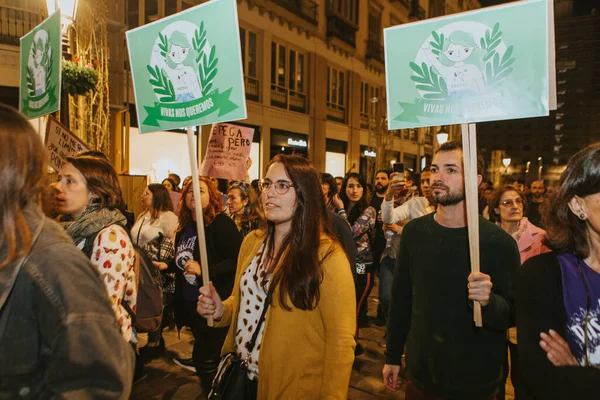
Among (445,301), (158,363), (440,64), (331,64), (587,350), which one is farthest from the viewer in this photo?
(331,64)

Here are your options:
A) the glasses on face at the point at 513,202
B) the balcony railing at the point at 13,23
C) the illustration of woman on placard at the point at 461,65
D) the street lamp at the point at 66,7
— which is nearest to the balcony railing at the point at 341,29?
the balcony railing at the point at 13,23

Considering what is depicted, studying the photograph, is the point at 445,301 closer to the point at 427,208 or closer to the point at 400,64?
the point at 400,64

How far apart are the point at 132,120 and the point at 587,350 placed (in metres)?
13.1

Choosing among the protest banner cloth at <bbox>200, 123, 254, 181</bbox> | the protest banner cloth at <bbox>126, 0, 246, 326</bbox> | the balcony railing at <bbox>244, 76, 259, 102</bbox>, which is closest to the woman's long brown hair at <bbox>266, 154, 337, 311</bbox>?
the protest banner cloth at <bbox>126, 0, 246, 326</bbox>

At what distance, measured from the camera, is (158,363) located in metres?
5.17

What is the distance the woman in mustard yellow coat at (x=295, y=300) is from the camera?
2.14 m

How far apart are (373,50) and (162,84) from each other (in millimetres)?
23947

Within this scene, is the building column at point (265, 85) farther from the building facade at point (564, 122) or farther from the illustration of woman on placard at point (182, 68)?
the building facade at point (564, 122)

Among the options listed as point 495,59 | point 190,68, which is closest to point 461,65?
point 495,59

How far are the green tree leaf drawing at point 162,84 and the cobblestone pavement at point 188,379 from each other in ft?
10.1

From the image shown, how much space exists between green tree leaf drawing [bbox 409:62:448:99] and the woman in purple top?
2.63ft

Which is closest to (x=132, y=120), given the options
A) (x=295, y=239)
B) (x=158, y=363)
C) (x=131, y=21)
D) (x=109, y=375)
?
(x=131, y=21)

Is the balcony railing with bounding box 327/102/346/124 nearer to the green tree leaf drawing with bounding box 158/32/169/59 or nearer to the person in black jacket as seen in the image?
the person in black jacket

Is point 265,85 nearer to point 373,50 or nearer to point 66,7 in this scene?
point 373,50
